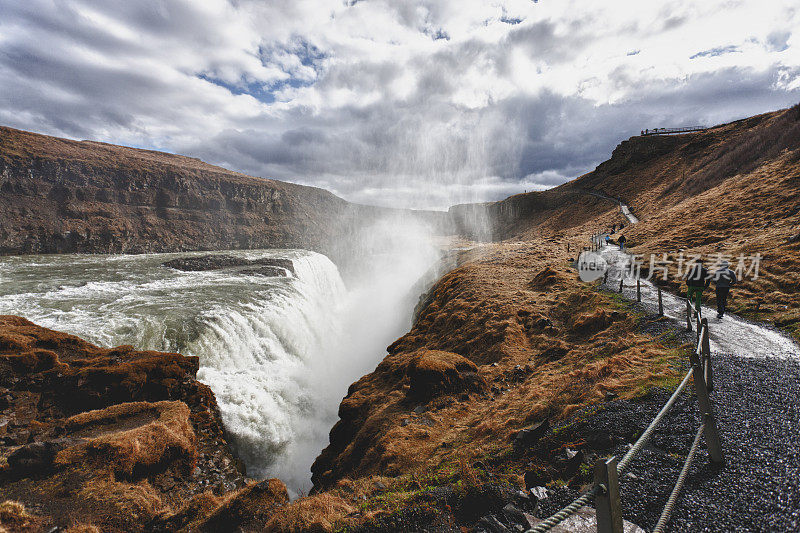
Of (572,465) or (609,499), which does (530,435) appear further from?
(609,499)

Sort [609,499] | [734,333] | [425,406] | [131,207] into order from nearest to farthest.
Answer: [609,499] < [734,333] < [425,406] < [131,207]

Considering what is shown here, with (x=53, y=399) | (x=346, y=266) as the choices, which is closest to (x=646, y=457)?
(x=53, y=399)

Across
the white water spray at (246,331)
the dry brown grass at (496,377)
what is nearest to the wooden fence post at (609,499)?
the dry brown grass at (496,377)

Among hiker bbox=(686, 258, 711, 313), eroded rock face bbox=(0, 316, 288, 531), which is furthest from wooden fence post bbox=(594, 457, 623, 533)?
hiker bbox=(686, 258, 711, 313)

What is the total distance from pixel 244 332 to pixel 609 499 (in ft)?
68.3

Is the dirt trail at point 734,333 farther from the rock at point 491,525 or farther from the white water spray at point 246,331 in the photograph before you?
the white water spray at point 246,331

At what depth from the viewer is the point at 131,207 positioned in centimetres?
7194

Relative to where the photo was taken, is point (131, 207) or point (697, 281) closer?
point (697, 281)

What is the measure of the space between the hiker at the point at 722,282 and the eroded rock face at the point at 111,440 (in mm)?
14132

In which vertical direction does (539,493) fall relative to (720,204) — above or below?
below

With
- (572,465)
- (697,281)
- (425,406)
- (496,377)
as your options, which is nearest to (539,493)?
(572,465)

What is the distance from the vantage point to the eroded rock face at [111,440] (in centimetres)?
643

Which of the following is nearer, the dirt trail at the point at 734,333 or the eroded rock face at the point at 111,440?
the eroded rock face at the point at 111,440

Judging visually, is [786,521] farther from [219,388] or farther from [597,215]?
[597,215]
